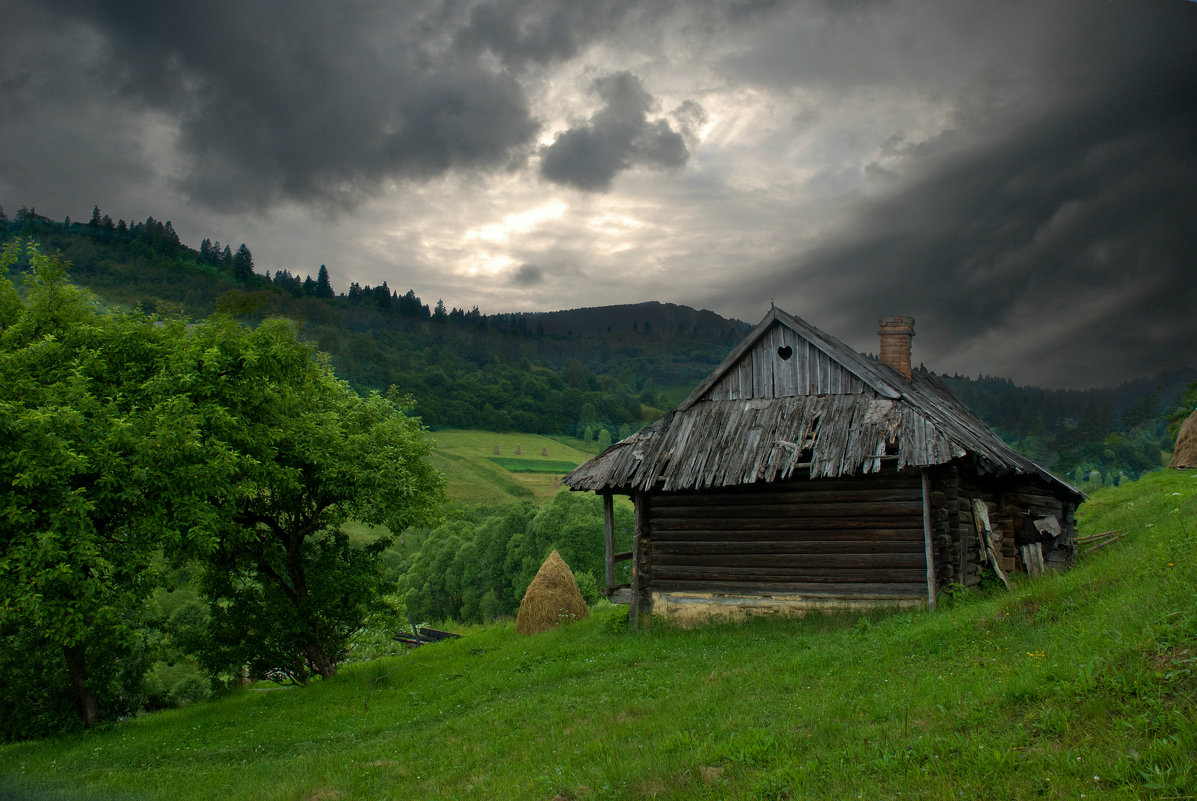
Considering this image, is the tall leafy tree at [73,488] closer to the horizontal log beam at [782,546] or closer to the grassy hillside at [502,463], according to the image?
A: the horizontal log beam at [782,546]

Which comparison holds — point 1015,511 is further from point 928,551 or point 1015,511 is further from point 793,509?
point 793,509

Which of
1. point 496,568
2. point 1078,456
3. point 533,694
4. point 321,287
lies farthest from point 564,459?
point 533,694

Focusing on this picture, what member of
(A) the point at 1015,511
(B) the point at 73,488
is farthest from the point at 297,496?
(A) the point at 1015,511

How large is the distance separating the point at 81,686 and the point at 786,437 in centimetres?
1573

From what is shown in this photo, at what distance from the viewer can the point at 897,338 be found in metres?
20.7

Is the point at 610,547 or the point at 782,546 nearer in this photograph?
the point at 782,546

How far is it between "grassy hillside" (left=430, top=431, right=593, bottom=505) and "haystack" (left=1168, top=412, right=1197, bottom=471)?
7815 cm

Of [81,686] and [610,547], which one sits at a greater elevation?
[610,547]

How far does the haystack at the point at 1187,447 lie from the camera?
99.8 feet

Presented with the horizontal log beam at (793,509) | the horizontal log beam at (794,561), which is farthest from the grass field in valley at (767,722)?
the horizontal log beam at (793,509)

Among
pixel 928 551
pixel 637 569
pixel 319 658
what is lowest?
pixel 319 658

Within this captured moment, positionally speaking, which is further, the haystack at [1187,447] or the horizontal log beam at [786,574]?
the haystack at [1187,447]

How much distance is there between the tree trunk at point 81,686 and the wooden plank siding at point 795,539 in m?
12.3

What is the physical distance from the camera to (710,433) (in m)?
16.3
